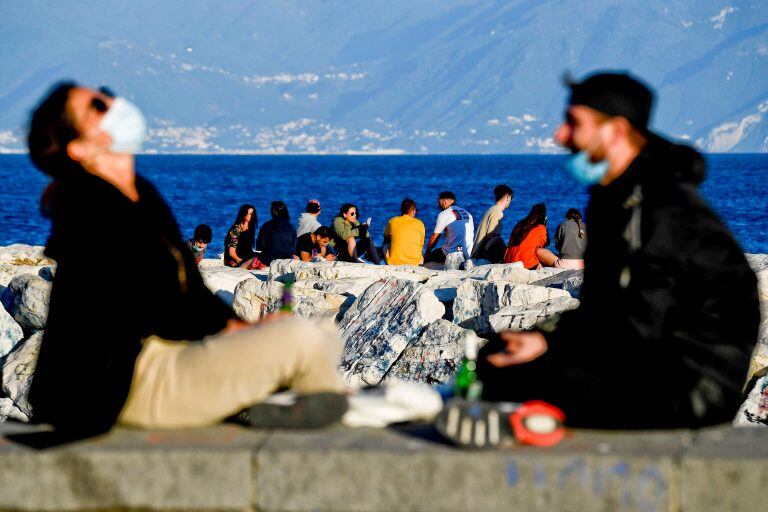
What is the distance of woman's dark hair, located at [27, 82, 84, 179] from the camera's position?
3891 mm

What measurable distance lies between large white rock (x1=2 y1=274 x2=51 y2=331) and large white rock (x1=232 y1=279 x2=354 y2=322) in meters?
1.77

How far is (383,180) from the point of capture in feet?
285

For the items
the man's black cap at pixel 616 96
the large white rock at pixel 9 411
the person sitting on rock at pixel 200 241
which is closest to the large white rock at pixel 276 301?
the large white rock at pixel 9 411

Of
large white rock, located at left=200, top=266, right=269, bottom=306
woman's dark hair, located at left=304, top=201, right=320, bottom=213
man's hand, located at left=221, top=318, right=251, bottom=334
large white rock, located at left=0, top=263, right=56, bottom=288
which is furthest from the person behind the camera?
woman's dark hair, located at left=304, top=201, right=320, bottom=213

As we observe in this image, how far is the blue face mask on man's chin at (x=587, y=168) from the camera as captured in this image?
3766 mm

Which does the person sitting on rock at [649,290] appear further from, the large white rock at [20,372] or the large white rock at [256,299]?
the large white rock at [256,299]

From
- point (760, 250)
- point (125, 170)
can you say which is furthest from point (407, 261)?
point (760, 250)

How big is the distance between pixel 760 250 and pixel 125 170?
31.3 metres

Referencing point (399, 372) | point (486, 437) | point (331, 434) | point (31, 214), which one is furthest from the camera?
point (31, 214)

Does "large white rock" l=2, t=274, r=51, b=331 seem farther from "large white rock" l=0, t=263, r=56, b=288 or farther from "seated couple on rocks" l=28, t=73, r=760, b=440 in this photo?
"seated couple on rocks" l=28, t=73, r=760, b=440

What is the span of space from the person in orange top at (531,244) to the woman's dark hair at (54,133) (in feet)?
32.3

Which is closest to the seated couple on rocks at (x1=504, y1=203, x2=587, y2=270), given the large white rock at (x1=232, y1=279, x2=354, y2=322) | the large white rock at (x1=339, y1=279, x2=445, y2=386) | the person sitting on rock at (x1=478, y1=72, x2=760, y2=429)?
the large white rock at (x1=232, y1=279, x2=354, y2=322)

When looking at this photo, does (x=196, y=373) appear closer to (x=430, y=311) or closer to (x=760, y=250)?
(x=430, y=311)

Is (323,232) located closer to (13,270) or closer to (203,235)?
(203,235)
